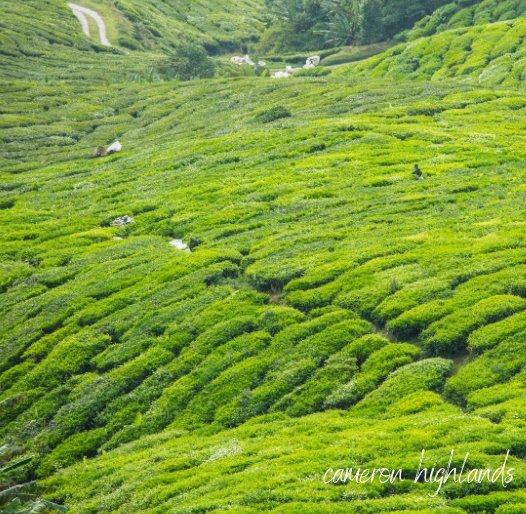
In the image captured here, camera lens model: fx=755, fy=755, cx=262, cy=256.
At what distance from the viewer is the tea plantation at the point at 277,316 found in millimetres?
31969

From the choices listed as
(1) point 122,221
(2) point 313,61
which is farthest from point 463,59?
(1) point 122,221

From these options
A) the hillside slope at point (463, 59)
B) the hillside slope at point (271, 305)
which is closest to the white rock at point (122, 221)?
the hillside slope at point (271, 305)

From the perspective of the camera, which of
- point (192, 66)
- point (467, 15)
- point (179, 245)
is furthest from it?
point (467, 15)

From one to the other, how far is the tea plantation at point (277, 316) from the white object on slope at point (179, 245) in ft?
2.30

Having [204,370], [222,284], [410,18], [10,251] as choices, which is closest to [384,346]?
[204,370]

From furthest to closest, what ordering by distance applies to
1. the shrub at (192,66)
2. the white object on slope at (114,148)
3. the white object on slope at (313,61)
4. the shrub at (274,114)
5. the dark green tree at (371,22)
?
the white object on slope at (313,61) < the dark green tree at (371,22) < the shrub at (192,66) < the white object on slope at (114,148) < the shrub at (274,114)

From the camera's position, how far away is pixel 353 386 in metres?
38.8

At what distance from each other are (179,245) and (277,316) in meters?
20.1

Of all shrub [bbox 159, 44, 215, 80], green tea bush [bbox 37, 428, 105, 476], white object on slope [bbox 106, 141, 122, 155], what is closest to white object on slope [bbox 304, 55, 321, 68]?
shrub [bbox 159, 44, 215, 80]

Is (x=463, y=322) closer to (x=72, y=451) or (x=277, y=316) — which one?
(x=277, y=316)

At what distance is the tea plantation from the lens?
31969mm

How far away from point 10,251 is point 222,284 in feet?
85.0

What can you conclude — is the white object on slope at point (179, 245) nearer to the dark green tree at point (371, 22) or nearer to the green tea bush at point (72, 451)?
the green tea bush at point (72, 451)

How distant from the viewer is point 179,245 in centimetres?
6525
